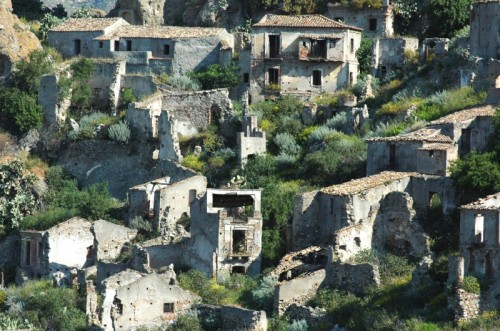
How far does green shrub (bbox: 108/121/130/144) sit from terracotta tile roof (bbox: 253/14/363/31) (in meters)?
6.20

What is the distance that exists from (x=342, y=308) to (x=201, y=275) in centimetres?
646

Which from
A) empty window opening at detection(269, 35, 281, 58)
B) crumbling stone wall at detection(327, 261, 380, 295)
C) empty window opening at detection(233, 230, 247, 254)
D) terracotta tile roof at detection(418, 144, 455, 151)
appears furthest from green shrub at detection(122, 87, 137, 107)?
crumbling stone wall at detection(327, 261, 380, 295)

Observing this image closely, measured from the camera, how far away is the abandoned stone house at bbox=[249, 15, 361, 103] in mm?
70062

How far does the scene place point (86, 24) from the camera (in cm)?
7506

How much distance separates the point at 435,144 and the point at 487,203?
270 inches

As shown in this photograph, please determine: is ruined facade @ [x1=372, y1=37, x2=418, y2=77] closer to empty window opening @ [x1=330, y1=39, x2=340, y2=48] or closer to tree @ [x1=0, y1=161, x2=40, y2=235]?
empty window opening @ [x1=330, y1=39, x2=340, y2=48]

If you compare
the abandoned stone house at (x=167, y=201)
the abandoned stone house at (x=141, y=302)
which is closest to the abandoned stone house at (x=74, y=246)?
the abandoned stone house at (x=167, y=201)

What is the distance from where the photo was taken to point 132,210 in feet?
209

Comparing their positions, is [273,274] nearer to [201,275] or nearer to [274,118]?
[201,275]

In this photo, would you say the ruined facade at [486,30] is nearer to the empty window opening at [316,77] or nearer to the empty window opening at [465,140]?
the empty window opening at [465,140]

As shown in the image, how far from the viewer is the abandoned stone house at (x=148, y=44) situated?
239ft

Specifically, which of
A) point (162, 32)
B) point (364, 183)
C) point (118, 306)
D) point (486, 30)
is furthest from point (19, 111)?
point (364, 183)

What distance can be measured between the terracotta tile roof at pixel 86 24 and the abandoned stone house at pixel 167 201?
41.1 ft

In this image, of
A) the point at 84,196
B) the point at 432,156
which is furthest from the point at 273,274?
the point at 84,196
